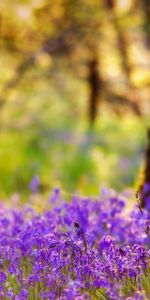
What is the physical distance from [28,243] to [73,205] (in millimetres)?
1184

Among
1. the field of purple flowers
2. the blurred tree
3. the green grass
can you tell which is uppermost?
the blurred tree

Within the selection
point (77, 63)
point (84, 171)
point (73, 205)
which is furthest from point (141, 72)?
point (73, 205)

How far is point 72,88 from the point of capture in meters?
18.9

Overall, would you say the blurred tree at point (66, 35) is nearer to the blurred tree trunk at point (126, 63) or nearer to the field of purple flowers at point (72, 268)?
the blurred tree trunk at point (126, 63)

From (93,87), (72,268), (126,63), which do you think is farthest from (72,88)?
(72,268)

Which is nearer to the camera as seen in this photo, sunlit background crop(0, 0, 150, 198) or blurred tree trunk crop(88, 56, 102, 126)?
sunlit background crop(0, 0, 150, 198)

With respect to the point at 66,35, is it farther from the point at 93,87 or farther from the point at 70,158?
the point at 93,87

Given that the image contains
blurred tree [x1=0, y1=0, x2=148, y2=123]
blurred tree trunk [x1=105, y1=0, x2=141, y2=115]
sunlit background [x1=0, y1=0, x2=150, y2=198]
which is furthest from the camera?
blurred tree trunk [x1=105, y1=0, x2=141, y2=115]

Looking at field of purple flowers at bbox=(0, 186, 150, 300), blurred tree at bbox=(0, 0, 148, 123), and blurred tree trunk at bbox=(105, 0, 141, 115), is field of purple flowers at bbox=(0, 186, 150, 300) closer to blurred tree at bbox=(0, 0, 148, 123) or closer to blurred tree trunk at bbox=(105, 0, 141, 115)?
blurred tree at bbox=(0, 0, 148, 123)

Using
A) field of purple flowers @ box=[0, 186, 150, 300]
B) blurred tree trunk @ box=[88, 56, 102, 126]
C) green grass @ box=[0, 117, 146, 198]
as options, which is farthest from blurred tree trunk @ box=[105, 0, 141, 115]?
field of purple flowers @ box=[0, 186, 150, 300]

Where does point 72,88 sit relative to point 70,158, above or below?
above

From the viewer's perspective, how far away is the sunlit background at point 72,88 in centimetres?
992

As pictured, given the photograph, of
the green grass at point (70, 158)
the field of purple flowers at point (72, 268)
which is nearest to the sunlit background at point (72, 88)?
the green grass at point (70, 158)

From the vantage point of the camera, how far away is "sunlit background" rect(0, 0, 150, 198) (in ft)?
32.6
